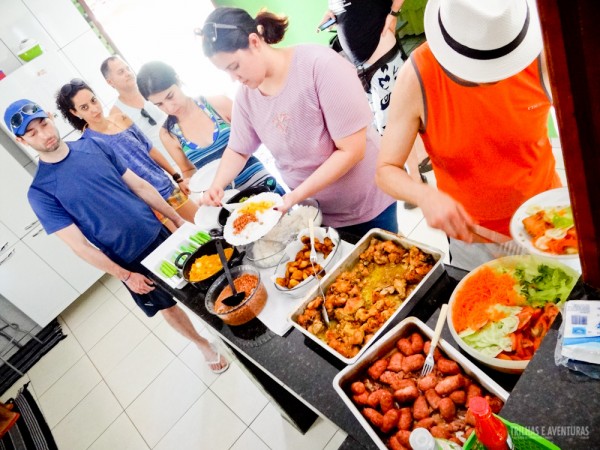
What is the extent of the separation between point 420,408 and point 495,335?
1.03 ft

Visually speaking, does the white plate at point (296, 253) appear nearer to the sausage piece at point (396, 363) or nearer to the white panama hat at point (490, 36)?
the sausage piece at point (396, 363)

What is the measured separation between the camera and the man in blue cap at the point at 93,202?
2.67 meters

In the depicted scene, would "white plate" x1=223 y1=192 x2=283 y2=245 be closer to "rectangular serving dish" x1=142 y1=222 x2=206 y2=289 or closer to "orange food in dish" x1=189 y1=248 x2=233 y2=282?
"orange food in dish" x1=189 y1=248 x2=233 y2=282

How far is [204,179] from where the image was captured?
2605 millimetres

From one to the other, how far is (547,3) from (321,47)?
5.14 ft

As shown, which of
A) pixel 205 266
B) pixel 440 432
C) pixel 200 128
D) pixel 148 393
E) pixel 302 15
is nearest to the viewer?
pixel 440 432

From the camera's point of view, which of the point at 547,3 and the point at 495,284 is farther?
the point at 495,284

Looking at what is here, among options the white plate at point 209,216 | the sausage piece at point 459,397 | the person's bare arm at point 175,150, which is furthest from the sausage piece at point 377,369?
the person's bare arm at point 175,150

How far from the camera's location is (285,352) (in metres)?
1.58

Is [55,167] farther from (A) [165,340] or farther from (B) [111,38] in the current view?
(B) [111,38]

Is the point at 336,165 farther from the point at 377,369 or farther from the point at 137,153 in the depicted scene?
the point at 137,153

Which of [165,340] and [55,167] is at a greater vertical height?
[55,167]

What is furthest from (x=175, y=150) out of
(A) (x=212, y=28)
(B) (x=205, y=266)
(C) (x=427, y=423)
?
(C) (x=427, y=423)

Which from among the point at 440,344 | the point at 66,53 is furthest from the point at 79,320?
the point at 440,344
